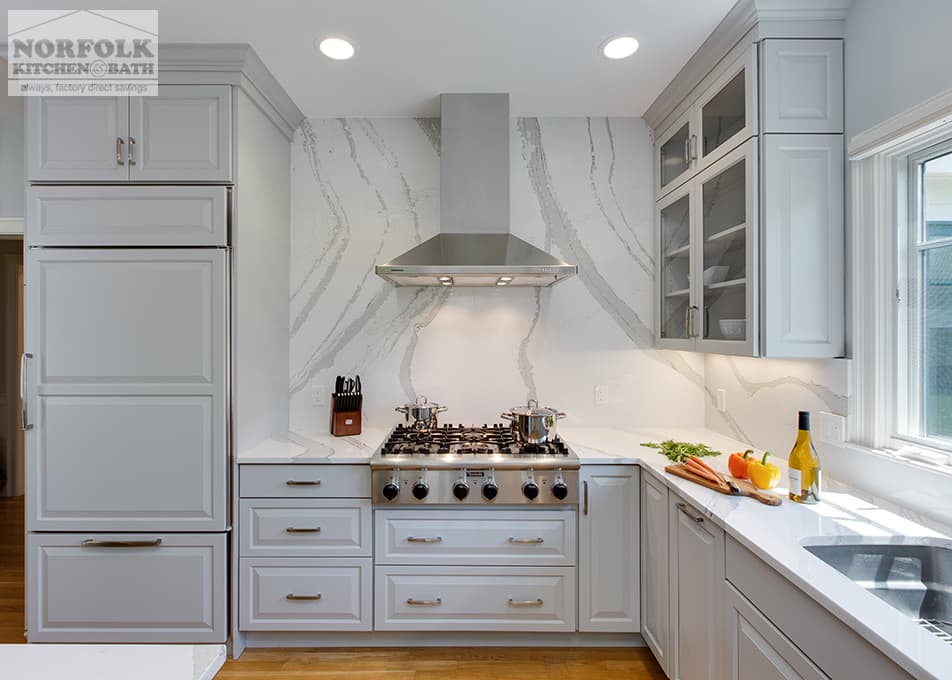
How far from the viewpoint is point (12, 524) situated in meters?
3.75

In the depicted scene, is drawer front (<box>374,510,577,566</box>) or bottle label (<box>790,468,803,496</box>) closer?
bottle label (<box>790,468,803,496</box>)

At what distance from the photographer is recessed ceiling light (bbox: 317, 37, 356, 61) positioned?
7.06ft

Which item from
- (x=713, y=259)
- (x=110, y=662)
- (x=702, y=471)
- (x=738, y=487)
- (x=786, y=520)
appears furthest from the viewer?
(x=713, y=259)

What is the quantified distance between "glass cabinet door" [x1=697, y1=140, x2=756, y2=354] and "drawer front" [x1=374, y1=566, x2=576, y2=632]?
1.22 metres

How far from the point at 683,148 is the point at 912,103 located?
3.30 feet

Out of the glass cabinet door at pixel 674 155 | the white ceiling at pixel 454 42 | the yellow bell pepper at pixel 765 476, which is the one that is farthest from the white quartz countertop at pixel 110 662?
the glass cabinet door at pixel 674 155

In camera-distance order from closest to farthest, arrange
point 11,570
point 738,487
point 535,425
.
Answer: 1. point 738,487
2. point 535,425
3. point 11,570

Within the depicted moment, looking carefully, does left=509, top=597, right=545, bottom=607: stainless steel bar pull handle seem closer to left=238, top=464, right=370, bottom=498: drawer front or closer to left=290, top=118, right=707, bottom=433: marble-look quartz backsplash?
left=238, top=464, right=370, bottom=498: drawer front

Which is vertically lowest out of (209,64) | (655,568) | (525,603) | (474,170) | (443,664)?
(443,664)

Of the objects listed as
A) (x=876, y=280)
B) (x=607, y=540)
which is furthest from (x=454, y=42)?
(x=607, y=540)

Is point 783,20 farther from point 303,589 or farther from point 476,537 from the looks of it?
point 303,589

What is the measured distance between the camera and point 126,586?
2219 millimetres

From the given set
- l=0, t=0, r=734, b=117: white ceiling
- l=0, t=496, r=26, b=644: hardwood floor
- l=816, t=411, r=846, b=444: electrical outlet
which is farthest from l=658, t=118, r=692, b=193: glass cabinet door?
l=0, t=496, r=26, b=644: hardwood floor

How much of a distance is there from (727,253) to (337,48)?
183 centimetres
